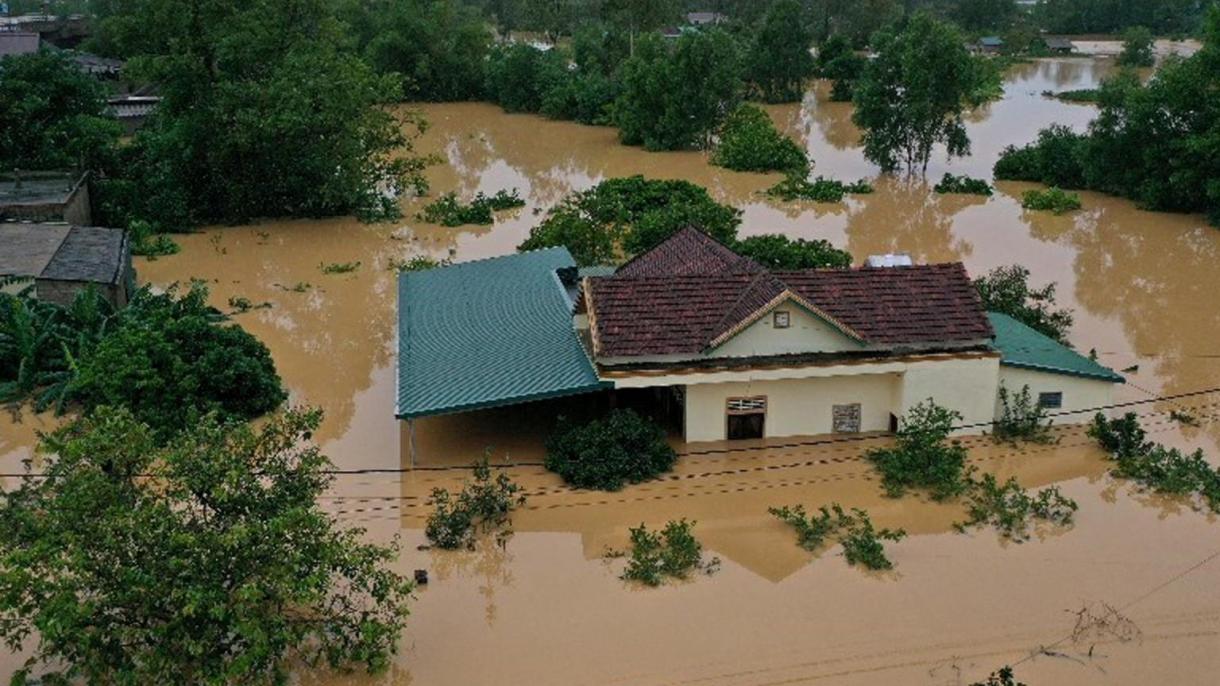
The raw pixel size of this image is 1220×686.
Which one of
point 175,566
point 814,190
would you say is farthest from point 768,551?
point 814,190

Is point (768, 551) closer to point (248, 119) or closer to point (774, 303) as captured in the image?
point (774, 303)

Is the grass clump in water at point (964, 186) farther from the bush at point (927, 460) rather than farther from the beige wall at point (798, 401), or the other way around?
the bush at point (927, 460)

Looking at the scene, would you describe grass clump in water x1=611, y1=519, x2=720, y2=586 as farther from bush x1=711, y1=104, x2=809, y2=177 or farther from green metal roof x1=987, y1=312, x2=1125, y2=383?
bush x1=711, y1=104, x2=809, y2=177

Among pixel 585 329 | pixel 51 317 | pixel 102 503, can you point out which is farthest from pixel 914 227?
pixel 102 503

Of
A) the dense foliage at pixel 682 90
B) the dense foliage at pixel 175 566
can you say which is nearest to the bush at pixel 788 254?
the dense foliage at pixel 175 566

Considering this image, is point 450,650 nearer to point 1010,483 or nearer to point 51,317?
point 1010,483

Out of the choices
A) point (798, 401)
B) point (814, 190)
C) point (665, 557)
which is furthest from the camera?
point (814, 190)
